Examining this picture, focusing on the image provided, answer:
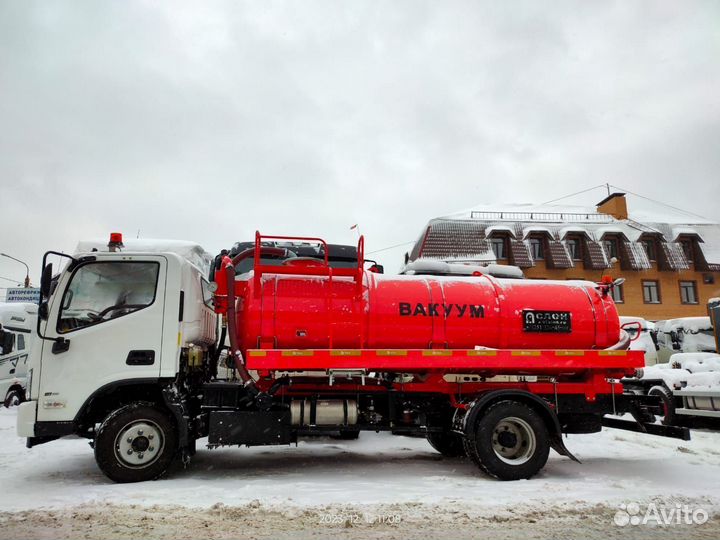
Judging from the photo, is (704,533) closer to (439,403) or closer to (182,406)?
(439,403)

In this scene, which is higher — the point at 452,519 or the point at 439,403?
the point at 439,403

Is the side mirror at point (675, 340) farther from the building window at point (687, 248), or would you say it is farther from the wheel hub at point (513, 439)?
the building window at point (687, 248)

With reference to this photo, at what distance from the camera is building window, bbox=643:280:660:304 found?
3238 cm

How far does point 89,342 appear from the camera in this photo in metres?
6.26

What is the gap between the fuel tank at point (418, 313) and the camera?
6.62 meters

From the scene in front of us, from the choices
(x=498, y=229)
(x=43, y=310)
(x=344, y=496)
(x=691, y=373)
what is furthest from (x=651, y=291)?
(x=43, y=310)

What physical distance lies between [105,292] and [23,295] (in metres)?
24.2

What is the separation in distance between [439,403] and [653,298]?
3052cm

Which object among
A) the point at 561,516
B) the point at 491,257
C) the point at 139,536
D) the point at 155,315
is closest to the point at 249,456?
the point at 155,315

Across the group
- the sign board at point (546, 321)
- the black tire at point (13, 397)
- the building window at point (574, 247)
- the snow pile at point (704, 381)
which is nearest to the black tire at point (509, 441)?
the sign board at point (546, 321)

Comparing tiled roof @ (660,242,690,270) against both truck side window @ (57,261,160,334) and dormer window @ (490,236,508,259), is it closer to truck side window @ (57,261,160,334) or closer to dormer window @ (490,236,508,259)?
dormer window @ (490,236,508,259)

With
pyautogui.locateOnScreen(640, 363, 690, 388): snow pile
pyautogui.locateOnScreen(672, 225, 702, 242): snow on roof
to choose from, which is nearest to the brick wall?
pyautogui.locateOnScreen(672, 225, 702, 242): snow on roof

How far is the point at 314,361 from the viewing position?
6355 mm

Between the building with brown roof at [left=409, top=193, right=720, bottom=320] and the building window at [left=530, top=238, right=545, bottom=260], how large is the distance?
6cm
